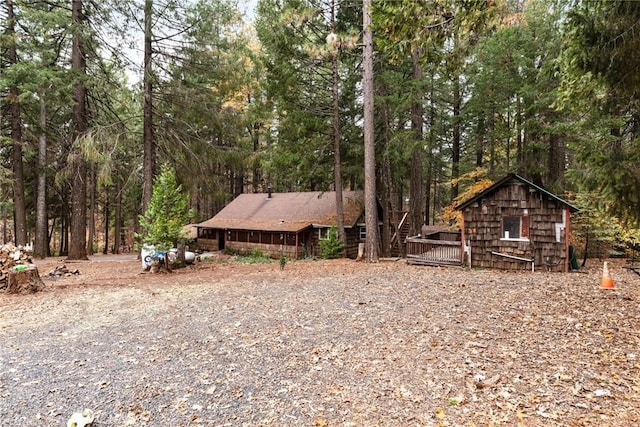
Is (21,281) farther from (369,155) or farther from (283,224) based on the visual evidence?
(283,224)

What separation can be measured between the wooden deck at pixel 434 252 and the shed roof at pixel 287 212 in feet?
17.1

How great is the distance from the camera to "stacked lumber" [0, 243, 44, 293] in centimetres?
871

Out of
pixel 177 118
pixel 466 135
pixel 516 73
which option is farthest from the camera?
pixel 466 135

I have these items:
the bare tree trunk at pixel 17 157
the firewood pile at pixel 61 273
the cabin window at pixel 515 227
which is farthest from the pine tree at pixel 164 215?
the cabin window at pixel 515 227

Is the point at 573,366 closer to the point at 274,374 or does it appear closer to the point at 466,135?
the point at 274,374

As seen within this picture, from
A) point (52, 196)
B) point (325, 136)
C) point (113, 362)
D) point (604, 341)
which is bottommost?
point (113, 362)

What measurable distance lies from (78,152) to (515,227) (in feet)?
53.7

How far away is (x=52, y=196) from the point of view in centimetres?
2461

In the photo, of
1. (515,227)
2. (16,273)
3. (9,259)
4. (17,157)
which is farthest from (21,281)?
(515,227)

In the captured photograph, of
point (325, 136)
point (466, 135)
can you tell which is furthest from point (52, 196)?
point (466, 135)

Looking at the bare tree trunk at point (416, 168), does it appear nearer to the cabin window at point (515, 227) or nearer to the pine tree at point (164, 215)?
the cabin window at point (515, 227)

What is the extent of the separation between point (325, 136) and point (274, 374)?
12999 millimetres

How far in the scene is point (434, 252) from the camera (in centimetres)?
1231

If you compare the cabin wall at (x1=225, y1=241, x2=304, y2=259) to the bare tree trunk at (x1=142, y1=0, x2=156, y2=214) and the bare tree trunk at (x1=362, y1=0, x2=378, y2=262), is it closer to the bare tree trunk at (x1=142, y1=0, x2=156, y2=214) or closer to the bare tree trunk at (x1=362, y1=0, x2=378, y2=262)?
the bare tree trunk at (x1=362, y1=0, x2=378, y2=262)
